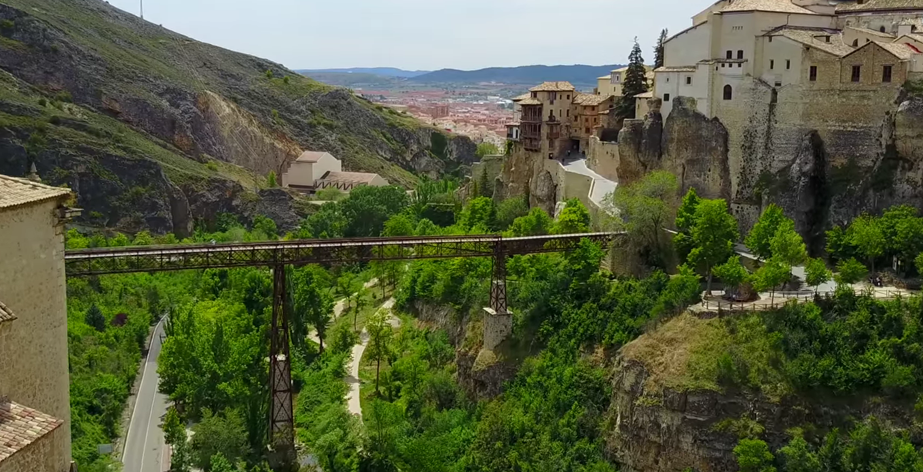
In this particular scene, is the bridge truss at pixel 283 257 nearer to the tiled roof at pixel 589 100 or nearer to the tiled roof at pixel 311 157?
the tiled roof at pixel 589 100

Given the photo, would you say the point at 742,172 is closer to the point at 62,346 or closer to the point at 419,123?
the point at 62,346

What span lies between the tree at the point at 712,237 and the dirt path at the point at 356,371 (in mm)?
17726

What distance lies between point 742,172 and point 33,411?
39642 mm

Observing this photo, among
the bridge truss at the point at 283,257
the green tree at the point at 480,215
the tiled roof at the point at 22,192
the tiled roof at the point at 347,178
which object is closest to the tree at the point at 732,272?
the bridge truss at the point at 283,257

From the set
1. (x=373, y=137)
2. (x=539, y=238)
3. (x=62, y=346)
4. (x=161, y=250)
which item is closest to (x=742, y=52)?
(x=539, y=238)

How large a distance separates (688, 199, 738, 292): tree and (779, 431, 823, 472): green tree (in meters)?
9.48

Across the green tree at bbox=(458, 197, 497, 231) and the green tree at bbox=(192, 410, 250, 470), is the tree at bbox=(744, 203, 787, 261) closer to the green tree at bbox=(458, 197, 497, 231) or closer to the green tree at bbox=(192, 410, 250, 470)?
the green tree at bbox=(192, 410, 250, 470)

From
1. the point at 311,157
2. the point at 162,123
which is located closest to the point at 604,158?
the point at 311,157

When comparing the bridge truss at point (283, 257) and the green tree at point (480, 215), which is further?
the green tree at point (480, 215)

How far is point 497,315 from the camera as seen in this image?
149 ft

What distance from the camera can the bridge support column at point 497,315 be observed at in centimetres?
4547

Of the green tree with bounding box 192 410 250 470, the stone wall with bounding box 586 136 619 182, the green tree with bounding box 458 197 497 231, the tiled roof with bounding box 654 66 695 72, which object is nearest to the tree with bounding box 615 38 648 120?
the stone wall with bounding box 586 136 619 182

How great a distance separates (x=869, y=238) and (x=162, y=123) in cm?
8196

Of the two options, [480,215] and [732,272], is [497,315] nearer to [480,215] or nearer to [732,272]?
[732,272]
